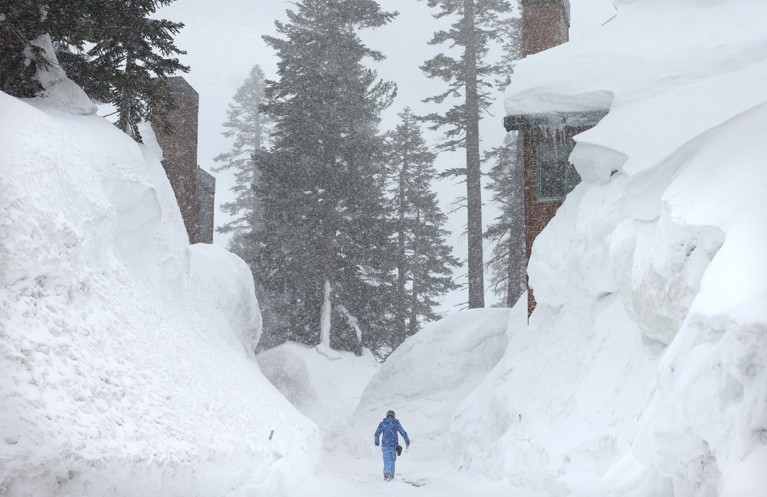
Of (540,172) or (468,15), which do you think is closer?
(540,172)

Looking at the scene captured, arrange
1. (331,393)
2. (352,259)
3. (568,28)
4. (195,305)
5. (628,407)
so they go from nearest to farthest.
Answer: (628,407) → (195,305) → (568,28) → (331,393) → (352,259)

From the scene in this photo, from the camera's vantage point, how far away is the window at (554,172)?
1501 cm

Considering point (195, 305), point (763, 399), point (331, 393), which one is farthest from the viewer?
point (331, 393)

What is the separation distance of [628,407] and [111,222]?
284 inches

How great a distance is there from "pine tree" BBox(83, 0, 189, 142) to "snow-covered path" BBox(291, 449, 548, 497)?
737cm

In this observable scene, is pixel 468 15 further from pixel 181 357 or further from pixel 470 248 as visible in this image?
pixel 181 357

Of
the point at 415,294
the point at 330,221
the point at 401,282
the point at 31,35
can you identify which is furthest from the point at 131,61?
the point at 415,294

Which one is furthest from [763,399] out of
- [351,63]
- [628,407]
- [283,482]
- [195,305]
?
[351,63]

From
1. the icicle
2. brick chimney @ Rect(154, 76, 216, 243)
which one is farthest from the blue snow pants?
the icicle

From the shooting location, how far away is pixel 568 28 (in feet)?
64.6

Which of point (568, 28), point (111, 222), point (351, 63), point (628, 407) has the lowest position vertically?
point (628, 407)

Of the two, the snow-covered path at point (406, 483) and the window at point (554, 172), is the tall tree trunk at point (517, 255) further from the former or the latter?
the snow-covered path at point (406, 483)

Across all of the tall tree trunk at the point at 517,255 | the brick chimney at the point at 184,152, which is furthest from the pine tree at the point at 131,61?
the tall tree trunk at the point at 517,255

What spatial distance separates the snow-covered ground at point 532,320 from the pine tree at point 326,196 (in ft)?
24.7
